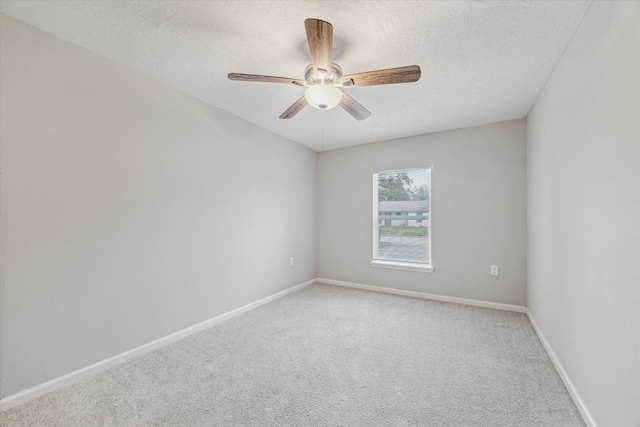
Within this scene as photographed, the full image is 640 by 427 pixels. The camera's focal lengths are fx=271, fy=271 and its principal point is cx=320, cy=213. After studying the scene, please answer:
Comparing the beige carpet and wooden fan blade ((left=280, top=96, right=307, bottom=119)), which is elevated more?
wooden fan blade ((left=280, top=96, right=307, bottom=119))

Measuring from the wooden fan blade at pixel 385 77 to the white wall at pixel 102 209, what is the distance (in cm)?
177

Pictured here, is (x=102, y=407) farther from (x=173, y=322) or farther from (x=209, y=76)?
(x=209, y=76)

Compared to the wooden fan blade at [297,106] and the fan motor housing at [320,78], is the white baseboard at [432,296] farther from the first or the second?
the fan motor housing at [320,78]

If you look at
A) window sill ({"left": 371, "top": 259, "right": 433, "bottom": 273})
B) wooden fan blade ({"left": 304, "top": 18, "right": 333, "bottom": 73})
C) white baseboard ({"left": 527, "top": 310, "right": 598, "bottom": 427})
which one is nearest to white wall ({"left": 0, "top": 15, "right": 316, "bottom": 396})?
wooden fan blade ({"left": 304, "top": 18, "right": 333, "bottom": 73})

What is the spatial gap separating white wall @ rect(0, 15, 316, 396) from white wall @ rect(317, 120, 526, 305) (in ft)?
6.05

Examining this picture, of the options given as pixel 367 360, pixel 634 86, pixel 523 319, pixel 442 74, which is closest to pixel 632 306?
pixel 634 86

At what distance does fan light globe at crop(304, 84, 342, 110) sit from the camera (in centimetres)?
182

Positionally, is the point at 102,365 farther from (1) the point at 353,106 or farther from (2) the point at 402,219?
(2) the point at 402,219

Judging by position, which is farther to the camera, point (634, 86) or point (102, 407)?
point (102, 407)

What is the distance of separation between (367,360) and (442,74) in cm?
248

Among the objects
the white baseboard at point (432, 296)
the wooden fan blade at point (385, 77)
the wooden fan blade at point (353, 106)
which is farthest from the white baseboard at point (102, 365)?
the wooden fan blade at point (385, 77)

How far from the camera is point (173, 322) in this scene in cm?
257

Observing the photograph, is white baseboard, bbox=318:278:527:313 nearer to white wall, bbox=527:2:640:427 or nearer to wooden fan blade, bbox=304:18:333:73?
white wall, bbox=527:2:640:427

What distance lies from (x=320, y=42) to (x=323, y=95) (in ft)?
1.23
